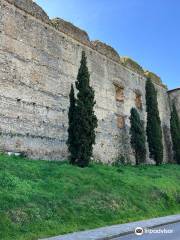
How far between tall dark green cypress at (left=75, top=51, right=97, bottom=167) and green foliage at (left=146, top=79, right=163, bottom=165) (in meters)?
7.82

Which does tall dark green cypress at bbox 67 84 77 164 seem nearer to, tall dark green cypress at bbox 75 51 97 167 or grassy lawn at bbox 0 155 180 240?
tall dark green cypress at bbox 75 51 97 167

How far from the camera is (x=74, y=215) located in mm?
10180

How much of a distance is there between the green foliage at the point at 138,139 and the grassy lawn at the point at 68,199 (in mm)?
6760

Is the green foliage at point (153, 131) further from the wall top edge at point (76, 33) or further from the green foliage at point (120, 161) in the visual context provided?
the wall top edge at point (76, 33)

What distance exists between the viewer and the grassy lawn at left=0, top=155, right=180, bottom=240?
904cm

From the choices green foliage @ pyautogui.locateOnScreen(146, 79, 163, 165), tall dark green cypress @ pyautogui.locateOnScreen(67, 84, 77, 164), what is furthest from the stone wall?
tall dark green cypress @ pyautogui.locateOnScreen(67, 84, 77, 164)

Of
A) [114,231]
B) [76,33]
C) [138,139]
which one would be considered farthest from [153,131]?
[114,231]

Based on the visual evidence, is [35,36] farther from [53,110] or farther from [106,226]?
[106,226]

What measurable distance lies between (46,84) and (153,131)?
29.7 feet

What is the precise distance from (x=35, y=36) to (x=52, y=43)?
1.25 metres

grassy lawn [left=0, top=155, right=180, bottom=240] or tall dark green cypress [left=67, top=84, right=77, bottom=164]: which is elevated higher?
tall dark green cypress [left=67, top=84, right=77, bottom=164]

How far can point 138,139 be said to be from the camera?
921 inches

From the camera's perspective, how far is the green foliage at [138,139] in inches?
918

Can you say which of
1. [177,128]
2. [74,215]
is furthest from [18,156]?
[177,128]
